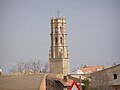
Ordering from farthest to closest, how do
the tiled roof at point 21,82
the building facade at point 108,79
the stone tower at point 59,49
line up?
the stone tower at point 59,49, the building facade at point 108,79, the tiled roof at point 21,82

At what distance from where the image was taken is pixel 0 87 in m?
17.5

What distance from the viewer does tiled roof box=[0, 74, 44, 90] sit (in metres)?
19.4

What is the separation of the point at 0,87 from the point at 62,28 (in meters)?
37.2

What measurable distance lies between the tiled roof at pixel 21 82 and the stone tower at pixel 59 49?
3038cm

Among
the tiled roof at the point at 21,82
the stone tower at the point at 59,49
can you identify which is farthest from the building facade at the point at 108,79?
the stone tower at the point at 59,49

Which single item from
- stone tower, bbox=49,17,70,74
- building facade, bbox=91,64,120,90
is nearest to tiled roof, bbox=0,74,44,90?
building facade, bbox=91,64,120,90

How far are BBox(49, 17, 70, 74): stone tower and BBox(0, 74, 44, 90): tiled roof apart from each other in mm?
30383

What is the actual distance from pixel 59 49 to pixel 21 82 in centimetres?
3282

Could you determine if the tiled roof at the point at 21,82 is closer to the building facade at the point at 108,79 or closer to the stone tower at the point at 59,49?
the building facade at the point at 108,79

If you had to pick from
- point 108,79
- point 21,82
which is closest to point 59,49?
point 108,79

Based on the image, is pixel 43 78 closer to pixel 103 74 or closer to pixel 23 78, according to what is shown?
pixel 23 78

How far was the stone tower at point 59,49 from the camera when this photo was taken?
51438mm

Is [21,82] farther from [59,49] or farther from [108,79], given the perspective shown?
[59,49]

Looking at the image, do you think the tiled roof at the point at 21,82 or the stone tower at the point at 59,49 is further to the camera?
the stone tower at the point at 59,49
